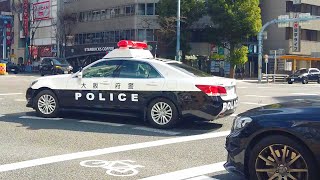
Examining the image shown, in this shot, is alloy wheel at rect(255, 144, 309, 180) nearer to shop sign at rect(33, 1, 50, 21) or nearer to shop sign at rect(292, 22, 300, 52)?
shop sign at rect(292, 22, 300, 52)

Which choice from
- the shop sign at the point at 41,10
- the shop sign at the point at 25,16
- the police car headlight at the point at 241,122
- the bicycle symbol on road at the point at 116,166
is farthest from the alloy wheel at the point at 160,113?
the shop sign at the point at 25,16

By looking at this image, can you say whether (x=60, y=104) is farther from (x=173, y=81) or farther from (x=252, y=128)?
(x=252, y=128)

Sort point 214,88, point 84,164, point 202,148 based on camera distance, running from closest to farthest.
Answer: point 84,164 < point 202,148 < point 214,88

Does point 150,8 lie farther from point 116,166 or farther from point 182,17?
point 116,166

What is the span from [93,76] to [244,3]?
35760 mm

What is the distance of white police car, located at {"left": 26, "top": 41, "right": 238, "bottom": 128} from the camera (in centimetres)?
864

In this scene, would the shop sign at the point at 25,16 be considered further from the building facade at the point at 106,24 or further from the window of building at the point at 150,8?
the window of building at the point at 150,8

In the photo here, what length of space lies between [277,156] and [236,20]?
1548 inches

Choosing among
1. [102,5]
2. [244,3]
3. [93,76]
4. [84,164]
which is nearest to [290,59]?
[244,3]

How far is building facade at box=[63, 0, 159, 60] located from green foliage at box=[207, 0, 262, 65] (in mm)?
8215

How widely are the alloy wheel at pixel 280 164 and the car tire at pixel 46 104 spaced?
6.51 meters

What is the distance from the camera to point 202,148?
7160mm

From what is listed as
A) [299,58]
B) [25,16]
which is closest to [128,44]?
[299,58]

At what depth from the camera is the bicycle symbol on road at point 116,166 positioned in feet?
18.2
